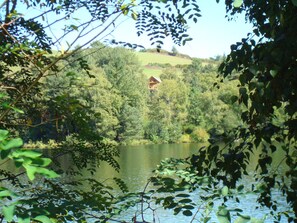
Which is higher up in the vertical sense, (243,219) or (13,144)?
(13,144)

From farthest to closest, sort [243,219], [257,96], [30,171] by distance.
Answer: [257,96] → [243,219] → [30,171]

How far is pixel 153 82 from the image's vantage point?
165ft

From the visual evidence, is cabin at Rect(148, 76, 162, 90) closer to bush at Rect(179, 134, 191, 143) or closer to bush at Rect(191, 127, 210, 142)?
bush at Rect(179, 134, 191, 143)

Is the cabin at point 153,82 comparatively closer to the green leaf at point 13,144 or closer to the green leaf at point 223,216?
the green leaf at point 223,216

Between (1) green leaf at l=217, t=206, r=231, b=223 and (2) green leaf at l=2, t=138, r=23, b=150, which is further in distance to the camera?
(1) green leaf at l=217, t=206, r=231, b=223

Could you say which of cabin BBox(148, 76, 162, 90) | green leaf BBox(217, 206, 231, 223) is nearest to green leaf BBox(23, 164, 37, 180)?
green leaf BBox(217, 206, 231, 223)

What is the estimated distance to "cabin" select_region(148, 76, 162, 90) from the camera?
159 feet

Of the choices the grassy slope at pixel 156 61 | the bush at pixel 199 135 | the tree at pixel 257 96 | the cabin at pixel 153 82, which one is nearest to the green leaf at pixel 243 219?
the tree at pixel 257 96

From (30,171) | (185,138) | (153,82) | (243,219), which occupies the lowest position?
(185,138)

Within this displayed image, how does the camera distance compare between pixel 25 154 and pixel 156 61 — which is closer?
pixel 25 154

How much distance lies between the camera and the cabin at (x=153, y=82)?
48.5 meters

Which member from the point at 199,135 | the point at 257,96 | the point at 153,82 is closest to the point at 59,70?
the point at 257,96

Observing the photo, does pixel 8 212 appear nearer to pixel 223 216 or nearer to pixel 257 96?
pixel 223 216

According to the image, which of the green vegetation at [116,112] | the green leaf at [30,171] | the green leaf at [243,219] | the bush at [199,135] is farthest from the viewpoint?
the bush at [199,135]
